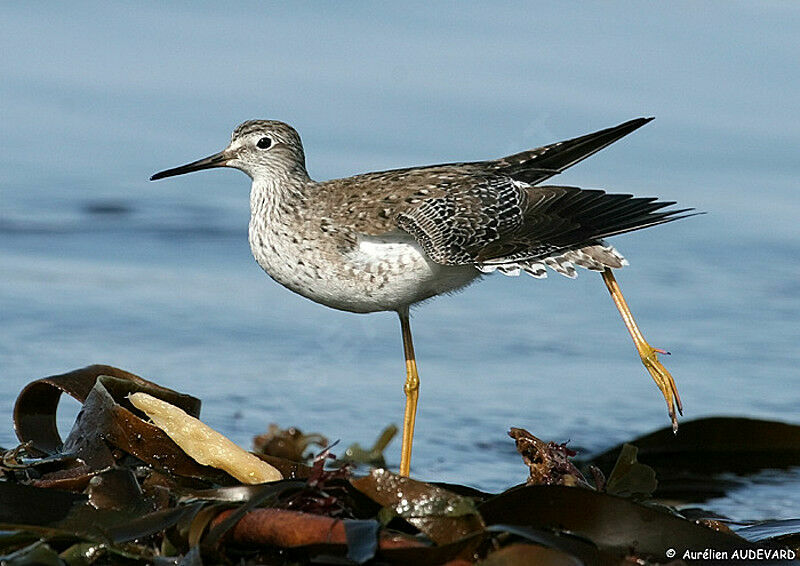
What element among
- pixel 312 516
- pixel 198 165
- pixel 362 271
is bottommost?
pixel 312 516

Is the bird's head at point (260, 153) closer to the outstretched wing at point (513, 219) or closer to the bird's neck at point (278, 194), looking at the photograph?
the bird's neck at point (278, 194)

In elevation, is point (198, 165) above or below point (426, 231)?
above

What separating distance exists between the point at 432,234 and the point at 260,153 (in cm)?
124

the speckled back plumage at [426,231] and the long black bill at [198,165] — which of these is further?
the long black bill at [198,165]

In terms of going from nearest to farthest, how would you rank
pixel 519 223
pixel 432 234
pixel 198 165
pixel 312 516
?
pixel 312 516 < pixel 432 234 < pixel 519 223 < pixel 198 165

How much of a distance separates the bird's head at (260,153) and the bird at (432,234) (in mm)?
191

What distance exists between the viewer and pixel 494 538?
4.01m

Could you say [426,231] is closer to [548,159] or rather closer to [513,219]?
[513,219]

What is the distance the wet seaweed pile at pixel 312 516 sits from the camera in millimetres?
3949

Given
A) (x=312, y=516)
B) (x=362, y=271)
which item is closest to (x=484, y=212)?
(x=362, y=271)

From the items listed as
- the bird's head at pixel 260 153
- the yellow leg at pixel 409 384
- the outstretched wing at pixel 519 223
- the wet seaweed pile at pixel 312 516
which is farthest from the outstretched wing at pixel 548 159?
the wet seaweed pile at pixel 312 516

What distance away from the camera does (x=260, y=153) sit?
684 cm

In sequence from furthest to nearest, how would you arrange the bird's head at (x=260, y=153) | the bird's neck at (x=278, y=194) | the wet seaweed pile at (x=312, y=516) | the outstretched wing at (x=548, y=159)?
the bird's head at (x=260, y=153) < the outstretched wing at (x=548, y=159) < the bird's neck at (x=278, y=194) < the wet seaweed pile at (x=312, y=516)

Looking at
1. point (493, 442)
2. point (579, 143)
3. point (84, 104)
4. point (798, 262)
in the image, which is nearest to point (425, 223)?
point (579, 143)
